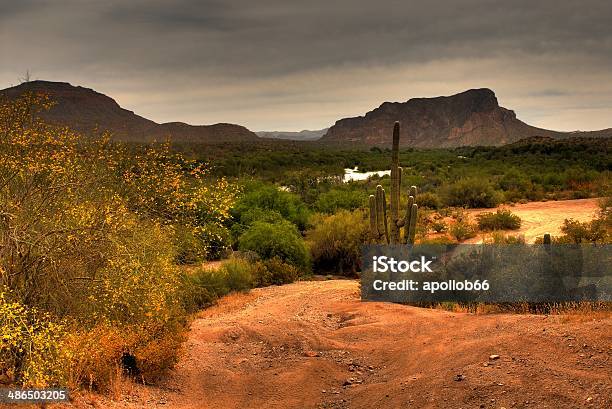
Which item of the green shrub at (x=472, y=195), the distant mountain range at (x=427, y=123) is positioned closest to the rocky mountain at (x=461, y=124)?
the distant mountain range at (x=427, y=123)

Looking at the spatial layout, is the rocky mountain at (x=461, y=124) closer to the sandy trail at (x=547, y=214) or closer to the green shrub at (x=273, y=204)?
the sandy trail at (x=547, y=214)

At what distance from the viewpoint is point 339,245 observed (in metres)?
21.9

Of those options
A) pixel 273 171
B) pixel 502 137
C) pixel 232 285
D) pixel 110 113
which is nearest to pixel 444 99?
pixel 502 137

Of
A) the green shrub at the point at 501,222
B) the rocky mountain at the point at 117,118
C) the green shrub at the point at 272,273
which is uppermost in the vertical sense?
the rocky mountain at the point at 117,118

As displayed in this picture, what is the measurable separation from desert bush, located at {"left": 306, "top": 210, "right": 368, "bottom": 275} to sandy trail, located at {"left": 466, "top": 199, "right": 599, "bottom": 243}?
15.2 ft

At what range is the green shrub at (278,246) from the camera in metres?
20.4

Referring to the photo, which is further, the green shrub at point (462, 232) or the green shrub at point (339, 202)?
the green shrub at point (339, 202)

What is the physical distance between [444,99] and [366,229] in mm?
185118

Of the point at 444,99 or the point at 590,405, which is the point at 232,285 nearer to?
the point at 590,405

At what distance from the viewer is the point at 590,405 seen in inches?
263

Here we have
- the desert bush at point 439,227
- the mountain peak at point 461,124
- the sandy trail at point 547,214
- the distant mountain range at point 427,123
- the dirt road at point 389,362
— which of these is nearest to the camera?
the dirt road at point 389,362

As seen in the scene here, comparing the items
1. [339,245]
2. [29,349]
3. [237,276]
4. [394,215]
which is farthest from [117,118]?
[29,349]

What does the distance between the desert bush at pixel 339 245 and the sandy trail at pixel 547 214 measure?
465cm

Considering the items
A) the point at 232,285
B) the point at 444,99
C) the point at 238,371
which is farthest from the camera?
the point at 444,99
